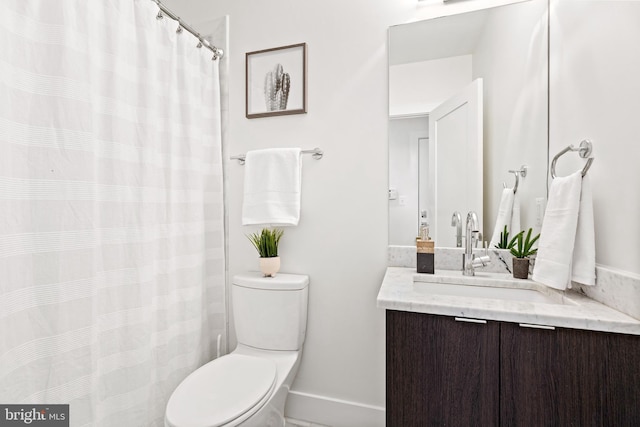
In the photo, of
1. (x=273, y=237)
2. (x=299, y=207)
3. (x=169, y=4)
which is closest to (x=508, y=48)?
(x=299, y=207)

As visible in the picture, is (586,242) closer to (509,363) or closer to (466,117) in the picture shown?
(509,363)

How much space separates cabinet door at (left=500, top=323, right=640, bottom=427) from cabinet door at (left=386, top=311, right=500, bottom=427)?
0.05m

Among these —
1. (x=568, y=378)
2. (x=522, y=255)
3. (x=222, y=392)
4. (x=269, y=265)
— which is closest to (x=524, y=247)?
(x=522, y=255)

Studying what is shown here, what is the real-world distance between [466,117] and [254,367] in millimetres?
1457

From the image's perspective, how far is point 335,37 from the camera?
1533mm

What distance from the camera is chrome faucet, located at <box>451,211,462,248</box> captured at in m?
1.41

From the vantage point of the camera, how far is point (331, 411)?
5.06 ft

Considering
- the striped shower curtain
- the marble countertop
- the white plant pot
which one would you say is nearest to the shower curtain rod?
the striped shower curtain

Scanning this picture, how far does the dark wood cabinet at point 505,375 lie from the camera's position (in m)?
0.82

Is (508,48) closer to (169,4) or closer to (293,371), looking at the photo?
(293,371)

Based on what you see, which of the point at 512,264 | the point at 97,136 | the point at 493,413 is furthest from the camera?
the point at 512,264

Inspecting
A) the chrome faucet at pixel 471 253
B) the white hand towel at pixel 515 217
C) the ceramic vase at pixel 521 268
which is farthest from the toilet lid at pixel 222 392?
the white hand towel at pixel 515 217

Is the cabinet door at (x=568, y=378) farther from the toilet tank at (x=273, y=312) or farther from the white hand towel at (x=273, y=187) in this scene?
the white hand towel at (x=273, y=187)

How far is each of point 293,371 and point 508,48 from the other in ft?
5.88
